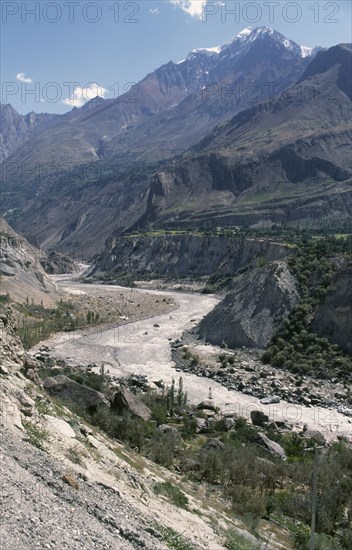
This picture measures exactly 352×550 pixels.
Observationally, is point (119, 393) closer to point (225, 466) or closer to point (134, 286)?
point (225, 466)

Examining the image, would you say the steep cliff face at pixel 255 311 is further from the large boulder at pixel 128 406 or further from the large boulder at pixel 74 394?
the large boulder at pixel 74 394

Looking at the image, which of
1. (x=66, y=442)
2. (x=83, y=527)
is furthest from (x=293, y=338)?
(x=83, y=527)

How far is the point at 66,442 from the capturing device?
16.2 m

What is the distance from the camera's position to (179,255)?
12569cm

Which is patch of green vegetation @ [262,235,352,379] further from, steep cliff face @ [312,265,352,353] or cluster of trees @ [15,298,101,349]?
cluster of trees @ [15,298,101,349]

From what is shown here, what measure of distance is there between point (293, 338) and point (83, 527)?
42055 millimetres

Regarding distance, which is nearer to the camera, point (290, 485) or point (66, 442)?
point (66, 442)

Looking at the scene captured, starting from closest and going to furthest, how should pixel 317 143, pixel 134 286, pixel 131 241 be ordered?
1. pixel 134 286
2. pixel 131 241
3. pixel 317 143

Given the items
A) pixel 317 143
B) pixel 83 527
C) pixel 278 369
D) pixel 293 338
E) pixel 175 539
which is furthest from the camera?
pixel 317 143

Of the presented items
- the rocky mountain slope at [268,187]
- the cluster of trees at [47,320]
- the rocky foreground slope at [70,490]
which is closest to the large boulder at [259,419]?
the rocky foreground slope at [70,490]

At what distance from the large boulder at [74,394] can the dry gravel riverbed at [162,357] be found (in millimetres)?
12765

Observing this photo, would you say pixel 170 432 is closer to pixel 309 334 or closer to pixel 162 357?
pixel 162 357

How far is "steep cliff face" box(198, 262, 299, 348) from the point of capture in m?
55.2

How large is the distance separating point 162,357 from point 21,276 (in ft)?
123
